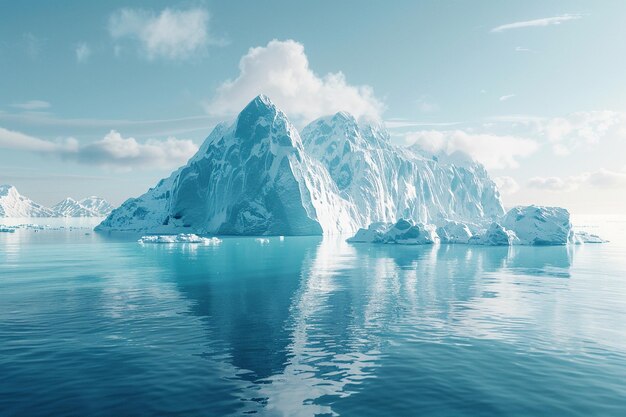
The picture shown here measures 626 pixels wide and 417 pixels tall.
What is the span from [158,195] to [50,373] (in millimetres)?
180093

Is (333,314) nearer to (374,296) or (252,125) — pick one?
(374,296)

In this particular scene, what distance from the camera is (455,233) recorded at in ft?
374

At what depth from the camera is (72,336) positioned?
19.9 meters

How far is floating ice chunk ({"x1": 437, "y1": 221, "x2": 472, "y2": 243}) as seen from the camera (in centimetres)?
11162

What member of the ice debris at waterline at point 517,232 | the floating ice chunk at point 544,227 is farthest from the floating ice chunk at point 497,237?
the floating ice chunk at point 544,227

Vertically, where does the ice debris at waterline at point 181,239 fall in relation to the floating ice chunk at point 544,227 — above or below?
below

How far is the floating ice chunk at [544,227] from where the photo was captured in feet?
342

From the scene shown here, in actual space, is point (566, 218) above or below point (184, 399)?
above

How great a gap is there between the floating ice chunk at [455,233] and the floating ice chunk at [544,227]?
37.7 ft

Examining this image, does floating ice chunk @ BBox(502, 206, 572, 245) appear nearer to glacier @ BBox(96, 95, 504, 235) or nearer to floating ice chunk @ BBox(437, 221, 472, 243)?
A: floating ice chunk @ BBox(437, 221, 472, 243)

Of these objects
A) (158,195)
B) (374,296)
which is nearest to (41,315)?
(374,296)

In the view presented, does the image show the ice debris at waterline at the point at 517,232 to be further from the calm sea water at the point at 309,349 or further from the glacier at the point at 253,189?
the calm sea water at the point at 309,349

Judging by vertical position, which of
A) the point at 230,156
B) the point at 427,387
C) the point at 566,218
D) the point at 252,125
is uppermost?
the point at 252,125

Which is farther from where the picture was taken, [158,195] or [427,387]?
[158,195]
